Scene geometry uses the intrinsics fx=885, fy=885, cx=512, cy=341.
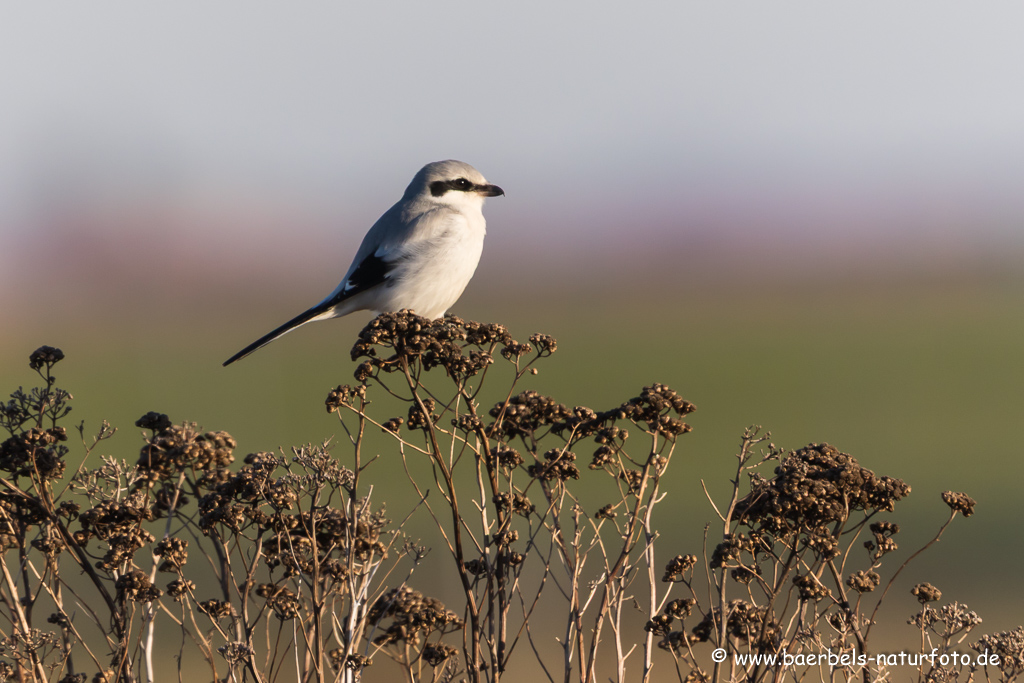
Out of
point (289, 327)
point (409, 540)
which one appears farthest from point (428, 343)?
point (289, 327)

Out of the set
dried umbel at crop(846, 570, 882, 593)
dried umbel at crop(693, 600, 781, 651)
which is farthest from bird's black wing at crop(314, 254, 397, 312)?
dried umbel at crop(846, 570, 882, 593)

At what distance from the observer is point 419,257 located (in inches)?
204

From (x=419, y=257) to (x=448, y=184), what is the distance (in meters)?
0.69

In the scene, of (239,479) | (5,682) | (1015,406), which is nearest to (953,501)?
(239,479)

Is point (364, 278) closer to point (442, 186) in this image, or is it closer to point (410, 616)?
point (442, 186)

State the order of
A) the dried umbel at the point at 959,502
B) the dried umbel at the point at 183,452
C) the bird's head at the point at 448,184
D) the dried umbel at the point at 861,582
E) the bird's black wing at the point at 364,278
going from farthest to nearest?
1. the bird's head at the point at 448,184
2. the bird's black wing at the point at 364,278
3. the dried umbel at the point at 959,502
4. the dried umbel at the point at 861,582
5. the dried umbel at the point at 183,452

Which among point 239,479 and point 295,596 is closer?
point 239,479

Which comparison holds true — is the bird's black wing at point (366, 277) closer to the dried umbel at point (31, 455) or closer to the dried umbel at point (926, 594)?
the dried umbel at point (31, 455)

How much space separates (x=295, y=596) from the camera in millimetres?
2875

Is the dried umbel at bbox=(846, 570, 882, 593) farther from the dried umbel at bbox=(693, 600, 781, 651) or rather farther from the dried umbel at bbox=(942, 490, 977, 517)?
the dried umbel at bbox=(942, 490, 977, 517)

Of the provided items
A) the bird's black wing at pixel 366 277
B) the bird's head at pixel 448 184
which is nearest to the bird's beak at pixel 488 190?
the bird's head at pixel 448 184

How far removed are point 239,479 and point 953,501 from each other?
7.45ft

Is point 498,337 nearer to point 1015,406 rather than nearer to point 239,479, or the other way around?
point 239,479

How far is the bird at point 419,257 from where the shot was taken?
515 cm
